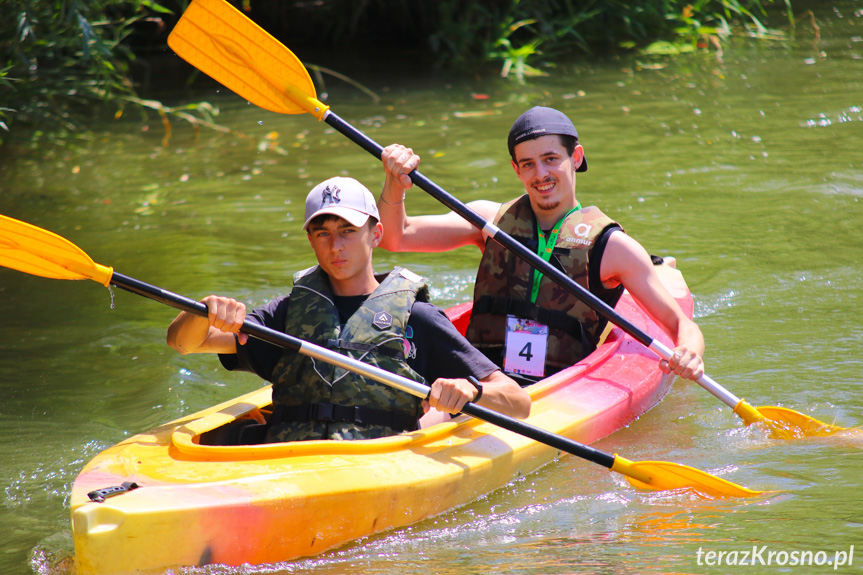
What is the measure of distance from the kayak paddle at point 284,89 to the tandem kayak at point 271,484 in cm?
40

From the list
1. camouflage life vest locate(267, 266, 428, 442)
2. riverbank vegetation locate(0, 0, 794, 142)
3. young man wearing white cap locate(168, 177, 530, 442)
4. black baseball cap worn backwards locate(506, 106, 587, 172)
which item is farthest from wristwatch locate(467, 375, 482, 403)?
riverbank vegetation locate(0, 0, 794, 142)

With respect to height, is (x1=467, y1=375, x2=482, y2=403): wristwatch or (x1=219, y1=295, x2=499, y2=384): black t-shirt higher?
(x1=219, y1=295, x2=499, y2=384): black t-shirt

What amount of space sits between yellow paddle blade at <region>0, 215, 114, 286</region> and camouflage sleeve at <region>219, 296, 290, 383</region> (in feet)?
1.51

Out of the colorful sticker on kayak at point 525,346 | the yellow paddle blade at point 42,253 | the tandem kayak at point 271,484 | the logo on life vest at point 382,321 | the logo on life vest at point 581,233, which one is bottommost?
the tandem kayak at point 271,484

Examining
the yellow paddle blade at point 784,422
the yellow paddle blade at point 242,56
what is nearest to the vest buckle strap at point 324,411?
the yellow paddle blade at point 242,56

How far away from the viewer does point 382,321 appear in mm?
2934

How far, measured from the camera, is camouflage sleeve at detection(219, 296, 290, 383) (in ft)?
9.82

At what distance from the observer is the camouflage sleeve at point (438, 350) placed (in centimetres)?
297

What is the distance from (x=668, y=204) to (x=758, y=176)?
82cm

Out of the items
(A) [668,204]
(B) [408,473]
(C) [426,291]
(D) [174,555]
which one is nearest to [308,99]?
(C) [426,291]

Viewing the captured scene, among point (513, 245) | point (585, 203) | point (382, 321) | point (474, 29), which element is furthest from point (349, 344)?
point (474, 29)

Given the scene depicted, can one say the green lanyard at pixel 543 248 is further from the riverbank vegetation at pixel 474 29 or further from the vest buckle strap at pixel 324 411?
the riverbank vegetation at pixel 474 29

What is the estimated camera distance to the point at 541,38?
10.3m

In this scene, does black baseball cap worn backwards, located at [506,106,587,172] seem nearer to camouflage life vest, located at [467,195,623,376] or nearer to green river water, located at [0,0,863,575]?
camouflage life vest, located at [467,195,623,376]
